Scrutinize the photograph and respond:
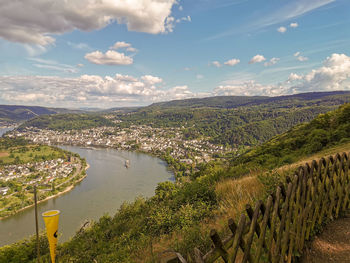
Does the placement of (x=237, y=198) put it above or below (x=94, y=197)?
above

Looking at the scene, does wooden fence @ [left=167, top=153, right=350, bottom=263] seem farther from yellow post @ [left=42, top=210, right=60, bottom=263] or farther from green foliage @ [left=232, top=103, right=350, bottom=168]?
green foliage @ [left=232, top=103, right=350, bottom=168]

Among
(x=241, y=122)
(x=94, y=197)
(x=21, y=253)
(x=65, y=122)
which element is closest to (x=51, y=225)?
(x=21, y=253)

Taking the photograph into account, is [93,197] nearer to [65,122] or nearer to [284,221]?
[284,221]

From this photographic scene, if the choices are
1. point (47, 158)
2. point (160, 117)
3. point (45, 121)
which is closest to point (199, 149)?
point (47, 158)

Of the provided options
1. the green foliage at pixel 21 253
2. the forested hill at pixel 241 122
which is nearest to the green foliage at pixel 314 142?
the green foliage at pixel 21 253

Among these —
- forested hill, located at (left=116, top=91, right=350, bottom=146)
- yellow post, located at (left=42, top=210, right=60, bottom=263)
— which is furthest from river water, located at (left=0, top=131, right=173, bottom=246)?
forested hill, located at (left=116, top=91, right=350, bottom=146)

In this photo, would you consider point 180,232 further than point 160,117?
No

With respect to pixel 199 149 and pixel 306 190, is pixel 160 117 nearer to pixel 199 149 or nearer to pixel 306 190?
pixel 199 149
